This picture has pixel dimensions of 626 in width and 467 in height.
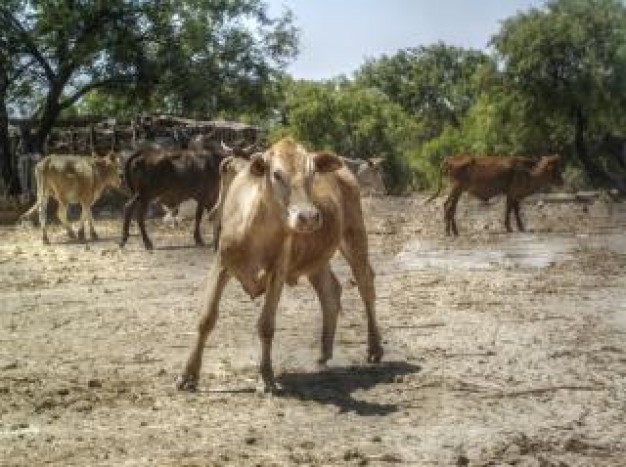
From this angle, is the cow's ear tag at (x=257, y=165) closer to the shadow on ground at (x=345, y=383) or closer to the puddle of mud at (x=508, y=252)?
the shadow on ground at (x=345, y=383)

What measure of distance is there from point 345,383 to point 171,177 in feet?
44.4

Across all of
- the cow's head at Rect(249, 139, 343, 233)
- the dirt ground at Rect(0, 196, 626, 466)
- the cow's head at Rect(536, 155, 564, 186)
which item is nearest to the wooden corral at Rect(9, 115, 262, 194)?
the cow's head at Rect(536, 155, 564, 186)

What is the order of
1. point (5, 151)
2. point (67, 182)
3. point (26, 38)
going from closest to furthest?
point (67, 182), point (26, 38), point (5, 151)

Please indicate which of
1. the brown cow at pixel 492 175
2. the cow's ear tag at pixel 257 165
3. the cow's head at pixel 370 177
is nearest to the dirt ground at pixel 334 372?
the cow's ear tag at pixel 257 165

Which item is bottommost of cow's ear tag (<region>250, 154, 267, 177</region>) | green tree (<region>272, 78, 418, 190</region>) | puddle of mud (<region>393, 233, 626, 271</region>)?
Answer: puddle of mud (<region>393, 233, 626, 271</region>)

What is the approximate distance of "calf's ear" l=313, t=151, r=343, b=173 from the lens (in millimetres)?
7281

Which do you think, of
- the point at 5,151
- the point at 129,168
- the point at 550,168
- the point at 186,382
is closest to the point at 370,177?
the point at 550,168

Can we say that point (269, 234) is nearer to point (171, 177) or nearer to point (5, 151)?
point (171, 177)

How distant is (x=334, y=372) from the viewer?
25.4 feet

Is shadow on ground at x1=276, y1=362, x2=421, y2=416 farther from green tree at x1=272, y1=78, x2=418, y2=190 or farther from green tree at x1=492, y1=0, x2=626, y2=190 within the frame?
green tree at x1=272, y1=78, x2=418, y2=190

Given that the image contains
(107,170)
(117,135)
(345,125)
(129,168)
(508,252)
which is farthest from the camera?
(345,125)

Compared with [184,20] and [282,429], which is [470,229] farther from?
[282,429]

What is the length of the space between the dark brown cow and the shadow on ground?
12243mm

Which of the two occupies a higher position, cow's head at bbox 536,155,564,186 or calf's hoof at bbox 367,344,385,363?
cow's head at bbox 536,155,564,186
